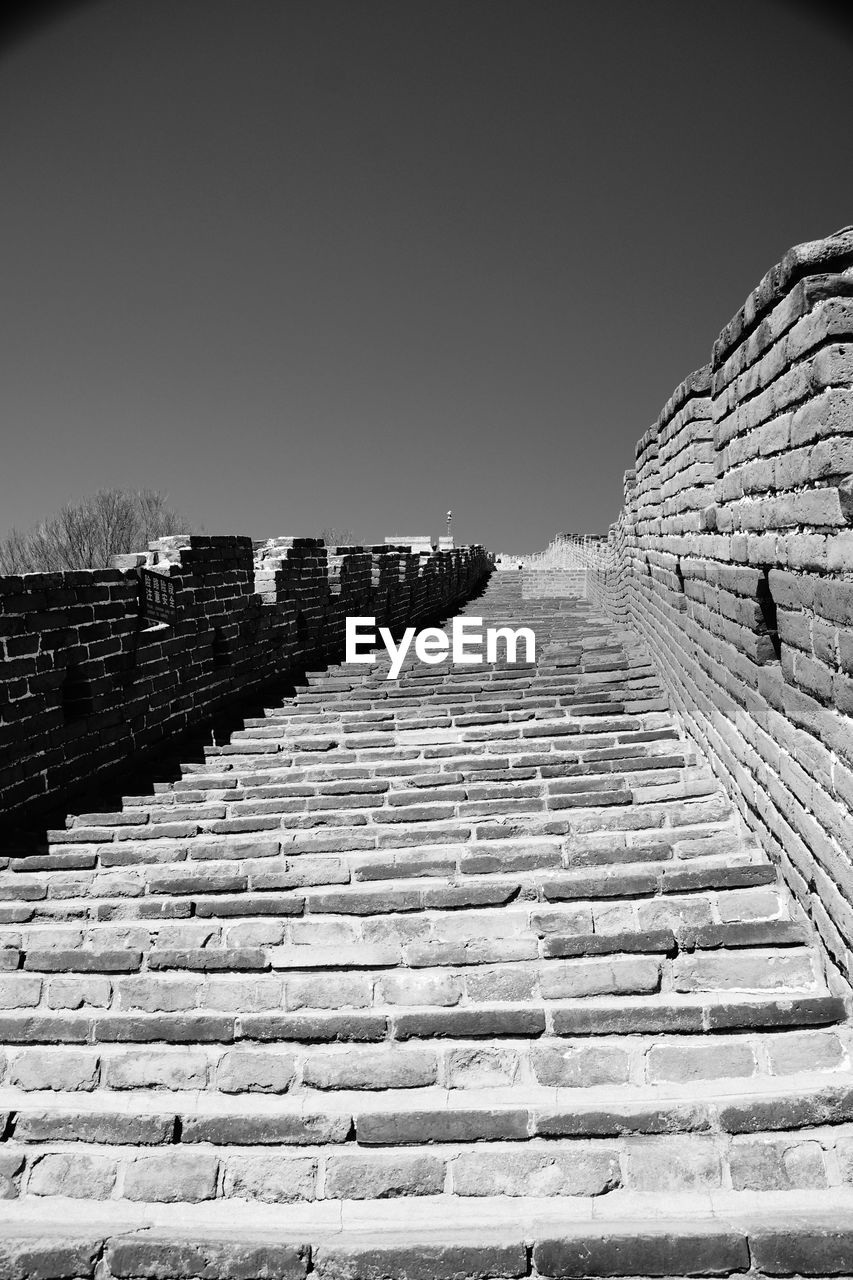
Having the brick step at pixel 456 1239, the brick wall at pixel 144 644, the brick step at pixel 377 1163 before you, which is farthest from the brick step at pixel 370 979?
the brick wall at pixel 144 644

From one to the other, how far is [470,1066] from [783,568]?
5.31ft

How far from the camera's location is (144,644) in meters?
5.13

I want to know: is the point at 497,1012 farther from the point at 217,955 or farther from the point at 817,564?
the point at 817,564

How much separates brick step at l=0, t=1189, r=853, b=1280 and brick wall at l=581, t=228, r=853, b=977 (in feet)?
2.09

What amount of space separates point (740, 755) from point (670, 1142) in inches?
53.4

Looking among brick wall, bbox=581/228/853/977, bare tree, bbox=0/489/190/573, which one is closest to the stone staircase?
brick wall, bbox=581/228/853/977

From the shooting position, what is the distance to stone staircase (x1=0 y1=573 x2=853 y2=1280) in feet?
6.69

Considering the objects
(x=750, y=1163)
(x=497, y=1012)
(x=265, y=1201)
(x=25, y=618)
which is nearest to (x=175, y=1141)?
(x=265, y=1201)

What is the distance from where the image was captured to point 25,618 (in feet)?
13.5

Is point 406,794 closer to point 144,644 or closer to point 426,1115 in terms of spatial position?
point 426,1115

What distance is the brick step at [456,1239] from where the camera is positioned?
75.3 inches

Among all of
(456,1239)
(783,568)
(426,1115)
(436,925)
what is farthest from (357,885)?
(783,568)

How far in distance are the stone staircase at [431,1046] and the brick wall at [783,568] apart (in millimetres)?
248

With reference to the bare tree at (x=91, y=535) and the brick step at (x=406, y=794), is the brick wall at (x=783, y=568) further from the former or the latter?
the bare tree at (x=91, y=535)
